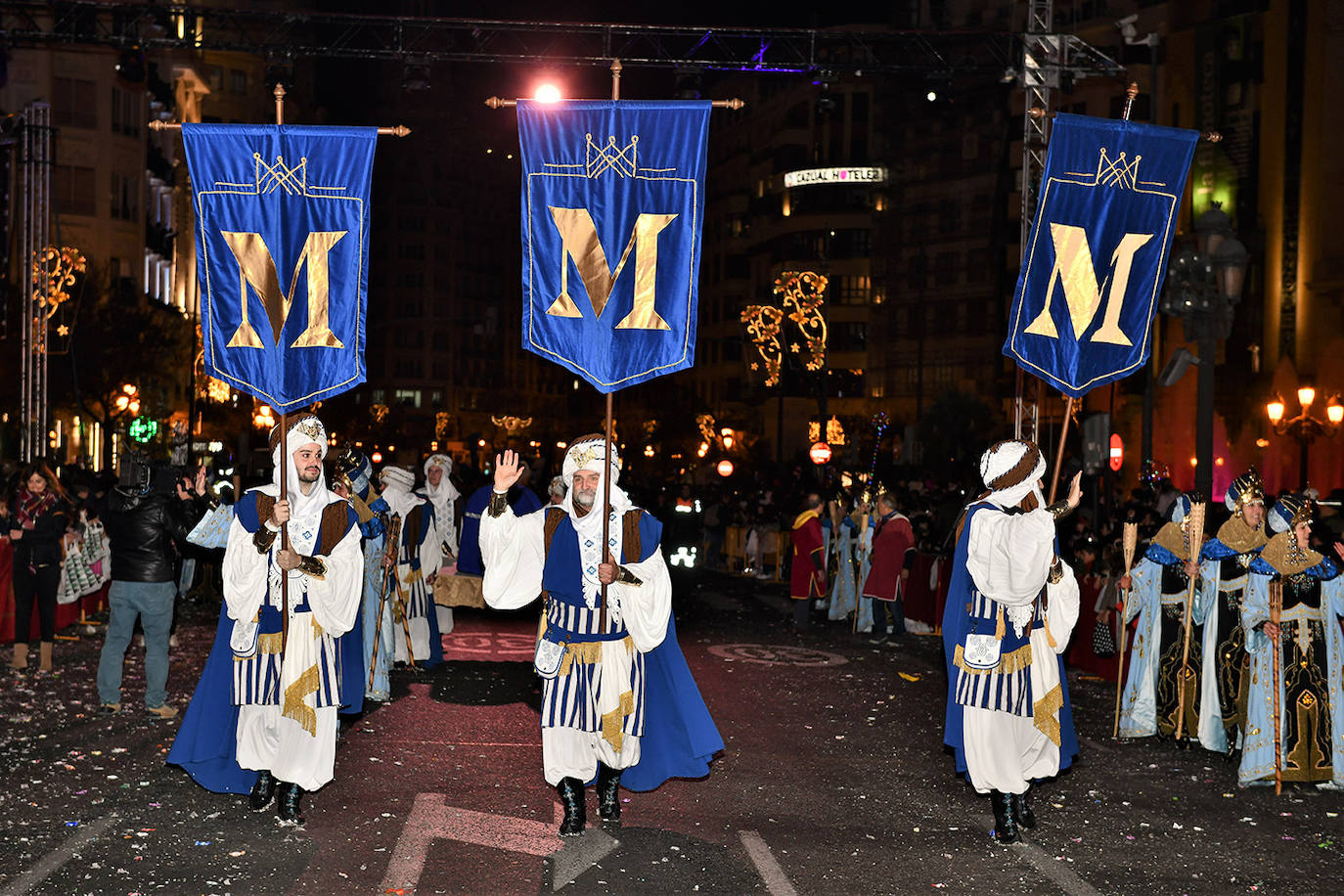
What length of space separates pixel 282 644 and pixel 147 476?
13.9 ft

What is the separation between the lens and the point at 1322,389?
41.9 m

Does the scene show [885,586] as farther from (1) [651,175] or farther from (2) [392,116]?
(2) [392,116]

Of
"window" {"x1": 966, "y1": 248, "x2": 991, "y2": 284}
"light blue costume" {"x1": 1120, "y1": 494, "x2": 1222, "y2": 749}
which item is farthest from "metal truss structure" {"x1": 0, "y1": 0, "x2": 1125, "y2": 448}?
"window" {"x1": 966, "y1": 248, "x2": 991, "y2": 284}

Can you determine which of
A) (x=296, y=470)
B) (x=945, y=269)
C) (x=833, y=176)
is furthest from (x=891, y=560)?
(x=833, y=176)

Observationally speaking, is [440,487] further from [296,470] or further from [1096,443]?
[1096,443]

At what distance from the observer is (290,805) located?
862 centimetres

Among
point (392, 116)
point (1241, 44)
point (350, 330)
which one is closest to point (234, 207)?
point (350, 330)

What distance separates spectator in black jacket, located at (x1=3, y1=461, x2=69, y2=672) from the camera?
14.3 meters

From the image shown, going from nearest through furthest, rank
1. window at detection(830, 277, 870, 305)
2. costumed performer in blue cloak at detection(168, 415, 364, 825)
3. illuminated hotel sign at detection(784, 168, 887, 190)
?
1. costumed performer in blue cloak at detection(168, 415, 364, 825)
2. illuminated hotel sign at detection(784, 168, 887, 190)
3. window at detection(830, 277, 870, 305)

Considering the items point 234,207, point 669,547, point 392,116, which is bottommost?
point 669,547

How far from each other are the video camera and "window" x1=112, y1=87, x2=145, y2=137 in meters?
48.7

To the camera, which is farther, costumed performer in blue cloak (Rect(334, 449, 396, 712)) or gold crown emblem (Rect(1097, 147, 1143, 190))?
costumed performer in blue cloak (Rect(334, 449, 396, 712))

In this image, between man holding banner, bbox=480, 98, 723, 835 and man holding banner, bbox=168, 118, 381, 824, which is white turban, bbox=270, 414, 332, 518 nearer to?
man holding banner, bbox=168, 118, 381, 824

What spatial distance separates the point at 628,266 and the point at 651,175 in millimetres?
526
